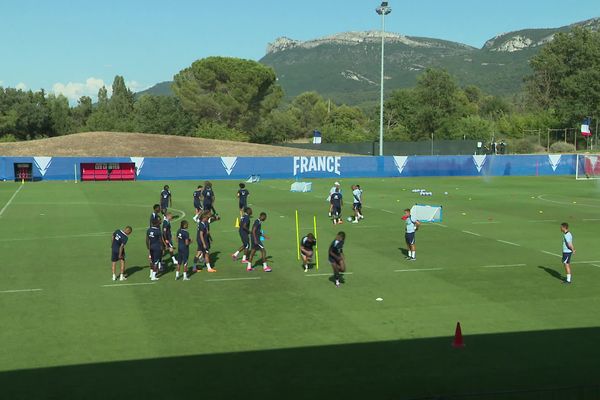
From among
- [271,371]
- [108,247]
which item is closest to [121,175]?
[108,247]

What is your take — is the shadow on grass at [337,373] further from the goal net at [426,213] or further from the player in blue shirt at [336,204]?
the player in blue shirt at [336,204]

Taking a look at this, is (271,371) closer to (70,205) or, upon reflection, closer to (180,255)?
(180,255)

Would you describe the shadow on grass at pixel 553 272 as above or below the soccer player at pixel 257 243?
below

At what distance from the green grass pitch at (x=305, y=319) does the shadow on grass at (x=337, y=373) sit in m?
0.04

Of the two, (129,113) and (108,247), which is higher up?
(129,113)

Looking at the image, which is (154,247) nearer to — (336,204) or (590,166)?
(336,204)

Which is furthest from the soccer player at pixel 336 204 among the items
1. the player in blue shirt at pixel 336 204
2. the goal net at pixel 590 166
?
the goal net at pixel 590 166

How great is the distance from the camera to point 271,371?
11820 mm

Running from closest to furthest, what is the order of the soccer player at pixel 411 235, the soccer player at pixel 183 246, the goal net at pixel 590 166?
the soccer player at pixel 183 246 → the soccer player at pixel 411 235 → the goal net at pixel 590 166

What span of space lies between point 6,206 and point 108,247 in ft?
57.0

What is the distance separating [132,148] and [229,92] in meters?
28.4

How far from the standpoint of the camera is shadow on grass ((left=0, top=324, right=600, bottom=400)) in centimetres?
1091

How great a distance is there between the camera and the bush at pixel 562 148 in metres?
96.6

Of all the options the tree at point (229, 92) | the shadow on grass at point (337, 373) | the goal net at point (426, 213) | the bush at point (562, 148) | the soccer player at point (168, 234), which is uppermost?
the tree at point (229, 92)
